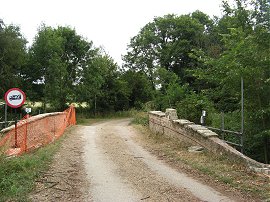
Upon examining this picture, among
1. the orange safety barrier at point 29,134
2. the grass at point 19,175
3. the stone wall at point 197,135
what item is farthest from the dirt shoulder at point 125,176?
the orange safety barrier at point 29,134

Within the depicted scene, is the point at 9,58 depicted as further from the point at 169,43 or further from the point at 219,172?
the point at 219,172

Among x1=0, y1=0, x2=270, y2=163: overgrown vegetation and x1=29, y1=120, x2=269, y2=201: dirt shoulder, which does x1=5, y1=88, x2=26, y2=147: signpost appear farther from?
x1=0, y1=0, x2=270, y2=163: overgrown vegetation

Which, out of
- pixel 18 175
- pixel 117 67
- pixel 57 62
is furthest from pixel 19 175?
pixel 117 67

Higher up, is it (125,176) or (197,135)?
(197,135)

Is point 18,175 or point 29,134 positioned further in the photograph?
point 29,134

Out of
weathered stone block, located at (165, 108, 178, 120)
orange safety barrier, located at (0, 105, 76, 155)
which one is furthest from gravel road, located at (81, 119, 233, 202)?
weathered stone block, located at (165, 108, 178, 120)

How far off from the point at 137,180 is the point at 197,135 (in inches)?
158

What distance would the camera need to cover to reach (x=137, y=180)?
746 cm

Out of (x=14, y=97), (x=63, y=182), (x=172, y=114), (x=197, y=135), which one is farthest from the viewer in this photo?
(x=172, y=114)

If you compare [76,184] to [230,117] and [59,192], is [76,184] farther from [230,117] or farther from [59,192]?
[230,117]

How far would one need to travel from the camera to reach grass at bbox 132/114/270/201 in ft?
21.6

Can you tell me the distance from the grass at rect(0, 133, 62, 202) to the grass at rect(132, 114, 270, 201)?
12.3ft

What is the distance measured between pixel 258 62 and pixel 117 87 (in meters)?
32.8

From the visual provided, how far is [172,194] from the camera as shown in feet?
20.8
